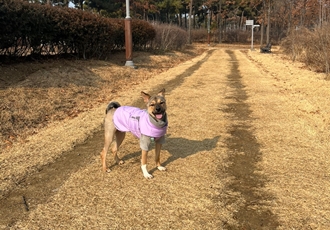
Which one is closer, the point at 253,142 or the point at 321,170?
the point at 321,170

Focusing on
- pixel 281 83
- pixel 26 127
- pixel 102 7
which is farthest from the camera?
pixel 102 7

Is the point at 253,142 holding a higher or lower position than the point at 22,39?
lower

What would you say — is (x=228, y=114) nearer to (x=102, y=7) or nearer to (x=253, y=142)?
(x=253, y=142)

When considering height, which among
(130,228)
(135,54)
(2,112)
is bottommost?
(130,228)

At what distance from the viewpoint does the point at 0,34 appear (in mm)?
9133

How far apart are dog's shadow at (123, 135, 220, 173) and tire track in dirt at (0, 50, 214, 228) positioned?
802 millimetres

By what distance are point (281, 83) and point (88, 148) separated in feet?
29.9

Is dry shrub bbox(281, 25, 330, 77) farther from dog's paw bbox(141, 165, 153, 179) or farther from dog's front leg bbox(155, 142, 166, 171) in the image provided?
dog's paw bbox(141, 165, 153, 179)

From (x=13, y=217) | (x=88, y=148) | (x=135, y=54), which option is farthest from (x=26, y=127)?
(x=135, y=54)

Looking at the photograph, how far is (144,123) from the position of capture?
4.07 m

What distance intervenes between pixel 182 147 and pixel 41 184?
2382 millimetres

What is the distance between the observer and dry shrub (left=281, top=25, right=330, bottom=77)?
12.6 metres

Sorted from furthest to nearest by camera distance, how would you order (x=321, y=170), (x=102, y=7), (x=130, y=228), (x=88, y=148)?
1. (x=102, y=7)
2. (x=88, y=148)
3. (x=321, y=170)
4. (x=130, y=228)

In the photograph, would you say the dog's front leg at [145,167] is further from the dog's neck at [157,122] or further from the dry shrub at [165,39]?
the dry shrub at [165,39]
